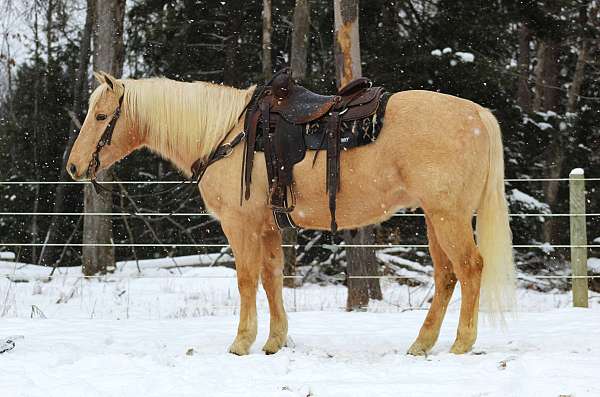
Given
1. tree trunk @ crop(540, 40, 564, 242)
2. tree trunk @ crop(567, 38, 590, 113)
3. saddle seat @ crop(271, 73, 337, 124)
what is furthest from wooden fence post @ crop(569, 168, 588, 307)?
tree trunk @ crop(567, 38, 590, 113)

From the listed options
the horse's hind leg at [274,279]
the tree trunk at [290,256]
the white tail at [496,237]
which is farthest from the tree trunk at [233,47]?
the white tail at [496,237]

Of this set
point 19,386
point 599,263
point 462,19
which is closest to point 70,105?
point 462,19

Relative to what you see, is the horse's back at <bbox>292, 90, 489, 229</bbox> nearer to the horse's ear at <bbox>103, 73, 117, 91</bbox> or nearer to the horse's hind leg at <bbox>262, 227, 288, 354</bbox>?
the horse's hind leg at <bbox>262, 227, 288, 354</bbox>

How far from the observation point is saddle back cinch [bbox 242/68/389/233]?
440cm

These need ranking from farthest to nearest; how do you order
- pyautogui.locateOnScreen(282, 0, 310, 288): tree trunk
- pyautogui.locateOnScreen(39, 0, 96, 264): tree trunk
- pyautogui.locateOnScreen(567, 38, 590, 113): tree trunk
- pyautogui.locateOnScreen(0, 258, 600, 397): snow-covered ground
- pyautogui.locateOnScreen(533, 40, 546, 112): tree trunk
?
pyautogui.locateOnScreen(533, 40, 546, 112): tree trunk
pyautogui.locateOnScreen(567, 38, 590, 113): tree trunk
pyautogui.locateOnScreen(39, 0, 96, 264): tree trunk
pyautogui.locateOnScreen(282, 0, 310, 288): tree trunk
pyautogui.locateOnScreen(0, 258, 600, 397): snow-covered ground

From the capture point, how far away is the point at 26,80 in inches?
651

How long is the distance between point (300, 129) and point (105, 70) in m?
6.43

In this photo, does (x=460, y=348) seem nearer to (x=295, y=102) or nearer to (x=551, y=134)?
(x=295, y=102)

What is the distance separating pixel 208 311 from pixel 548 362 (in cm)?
429

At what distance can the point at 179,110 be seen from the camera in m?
4.93

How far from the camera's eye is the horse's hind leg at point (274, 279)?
4.84 meters

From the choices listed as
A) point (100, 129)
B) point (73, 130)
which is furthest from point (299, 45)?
point (100, 129)

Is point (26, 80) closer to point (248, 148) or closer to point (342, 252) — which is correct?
point (342, 252)

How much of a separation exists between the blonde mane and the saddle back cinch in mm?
276
